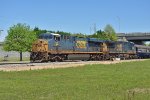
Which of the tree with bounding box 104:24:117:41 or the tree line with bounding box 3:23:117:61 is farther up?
the tree with bounding box 104:24:117:41

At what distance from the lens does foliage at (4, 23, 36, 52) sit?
250 ft

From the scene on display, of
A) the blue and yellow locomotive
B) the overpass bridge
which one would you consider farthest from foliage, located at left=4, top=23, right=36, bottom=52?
the overpass bridge

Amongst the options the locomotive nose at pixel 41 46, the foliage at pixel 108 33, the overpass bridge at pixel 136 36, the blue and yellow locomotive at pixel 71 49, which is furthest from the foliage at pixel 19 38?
the overpass bridge at pixel 136 36

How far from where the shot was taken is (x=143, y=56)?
87312 millimetres

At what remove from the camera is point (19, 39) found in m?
78.2

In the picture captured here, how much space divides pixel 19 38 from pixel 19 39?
0.73 metres

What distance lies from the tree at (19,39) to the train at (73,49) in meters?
17.5

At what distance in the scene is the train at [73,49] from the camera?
47531 mm

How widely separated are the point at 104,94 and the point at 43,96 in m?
2.58

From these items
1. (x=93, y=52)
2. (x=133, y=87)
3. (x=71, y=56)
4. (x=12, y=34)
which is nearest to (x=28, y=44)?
(x=12, y=34)

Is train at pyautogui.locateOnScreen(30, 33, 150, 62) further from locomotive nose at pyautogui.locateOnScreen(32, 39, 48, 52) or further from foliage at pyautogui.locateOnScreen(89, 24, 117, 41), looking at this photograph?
foliage at pyautogui.locateOnScreen(89, 24, 117, 41)

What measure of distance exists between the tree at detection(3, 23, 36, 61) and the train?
17453 millimetres

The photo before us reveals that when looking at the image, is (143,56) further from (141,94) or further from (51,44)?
(141,94)

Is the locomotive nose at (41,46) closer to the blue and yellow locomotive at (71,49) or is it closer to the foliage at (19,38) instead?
the blue and yellow locomotive at (71,49)
